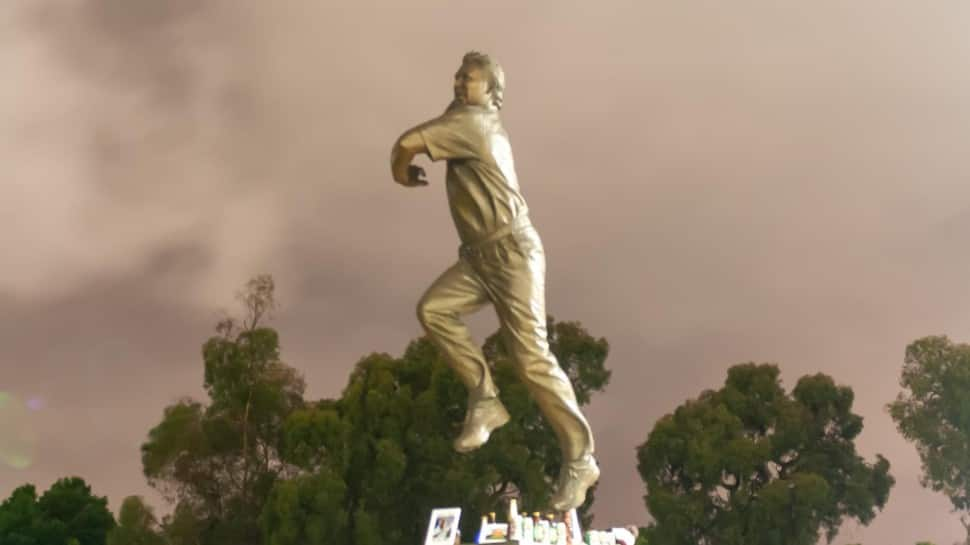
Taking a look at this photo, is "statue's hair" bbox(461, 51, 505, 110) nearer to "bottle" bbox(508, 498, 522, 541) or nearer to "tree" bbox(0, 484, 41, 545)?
"bottle" bbox(508, 498, 522, 541)

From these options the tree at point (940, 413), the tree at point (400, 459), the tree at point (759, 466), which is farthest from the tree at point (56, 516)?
the tree at point (940, 413)

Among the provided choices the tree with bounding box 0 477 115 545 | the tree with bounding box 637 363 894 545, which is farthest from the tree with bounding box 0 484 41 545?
the tree with bounding box 637 363 894 545

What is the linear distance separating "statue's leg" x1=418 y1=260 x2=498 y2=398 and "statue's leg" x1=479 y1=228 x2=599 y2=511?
18 cm

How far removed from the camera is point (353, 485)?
21109 millimetres

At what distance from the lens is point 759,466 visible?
851 inches

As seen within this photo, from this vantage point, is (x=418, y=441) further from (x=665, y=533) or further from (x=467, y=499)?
(x=665, y=533)

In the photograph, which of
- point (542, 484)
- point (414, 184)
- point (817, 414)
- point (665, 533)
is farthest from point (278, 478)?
point (414, 184)

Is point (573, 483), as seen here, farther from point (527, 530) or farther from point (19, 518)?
point (19, 518)

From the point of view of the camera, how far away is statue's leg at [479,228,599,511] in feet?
28.1

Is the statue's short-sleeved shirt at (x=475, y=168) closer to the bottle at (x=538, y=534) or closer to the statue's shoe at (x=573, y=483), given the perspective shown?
the statue's shoe at (x=573, y=483)

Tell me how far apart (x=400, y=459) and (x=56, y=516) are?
12525 mm

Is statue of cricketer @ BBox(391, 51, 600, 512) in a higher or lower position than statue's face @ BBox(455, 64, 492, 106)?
lower

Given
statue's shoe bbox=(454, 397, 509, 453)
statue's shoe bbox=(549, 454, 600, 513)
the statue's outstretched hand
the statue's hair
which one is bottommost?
statue's shoe bbox=(549, 454, 600, 513)

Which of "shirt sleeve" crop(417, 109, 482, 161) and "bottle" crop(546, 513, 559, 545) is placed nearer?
"shirt sleeve" crop(417, 109, 482, 161)
